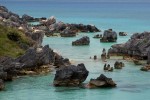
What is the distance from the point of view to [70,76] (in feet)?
276

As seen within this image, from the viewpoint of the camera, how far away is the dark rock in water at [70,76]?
84.1 metres

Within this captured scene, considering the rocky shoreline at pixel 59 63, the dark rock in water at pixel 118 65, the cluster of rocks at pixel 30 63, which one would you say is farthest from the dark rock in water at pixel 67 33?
the dark rock in water at pixel 118 65

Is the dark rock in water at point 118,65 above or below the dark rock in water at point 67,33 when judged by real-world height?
below

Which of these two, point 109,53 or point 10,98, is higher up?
point 109,53

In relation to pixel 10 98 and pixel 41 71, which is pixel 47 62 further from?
pixel 10 98

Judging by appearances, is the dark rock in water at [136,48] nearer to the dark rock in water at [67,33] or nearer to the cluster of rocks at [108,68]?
the cluster of rocks at [108,68]

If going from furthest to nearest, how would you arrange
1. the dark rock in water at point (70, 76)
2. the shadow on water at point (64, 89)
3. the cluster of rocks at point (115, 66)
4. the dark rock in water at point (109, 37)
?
the dark rock in water at point (109, 37) → the cluster of rocks at point (115, 66) → the dark rock in water at point (70, 76) → the shadow on water at point (64, 89)

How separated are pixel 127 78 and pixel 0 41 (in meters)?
29.3

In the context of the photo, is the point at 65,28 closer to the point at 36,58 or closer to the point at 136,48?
the point at 136,48

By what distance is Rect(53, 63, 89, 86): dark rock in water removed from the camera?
8412 centimetres

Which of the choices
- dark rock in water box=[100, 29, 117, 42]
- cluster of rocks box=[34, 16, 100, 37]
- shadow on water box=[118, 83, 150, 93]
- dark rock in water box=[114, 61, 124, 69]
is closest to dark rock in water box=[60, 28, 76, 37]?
cluster of rocks box=[34, 16, 100, 37]

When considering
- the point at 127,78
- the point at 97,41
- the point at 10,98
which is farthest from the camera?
the point at 97,41

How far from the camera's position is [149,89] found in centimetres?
8475

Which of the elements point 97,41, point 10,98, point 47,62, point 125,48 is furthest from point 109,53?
point 10,98
